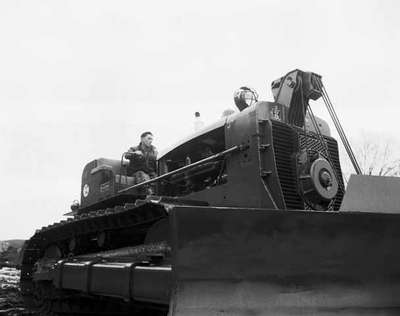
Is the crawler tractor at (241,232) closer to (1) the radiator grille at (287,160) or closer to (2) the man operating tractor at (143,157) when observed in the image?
(1) the radiator grille at (287,160)

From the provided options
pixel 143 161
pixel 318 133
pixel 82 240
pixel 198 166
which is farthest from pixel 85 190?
pixel 318 133

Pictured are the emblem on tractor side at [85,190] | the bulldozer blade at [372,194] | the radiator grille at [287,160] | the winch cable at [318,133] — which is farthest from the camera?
the emblem on tractor side at [85,190]

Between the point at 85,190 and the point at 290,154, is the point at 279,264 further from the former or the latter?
the point at 85,190

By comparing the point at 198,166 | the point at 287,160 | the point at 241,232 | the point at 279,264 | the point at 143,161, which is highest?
the point at 143,161

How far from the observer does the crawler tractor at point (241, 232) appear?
3.30 meters

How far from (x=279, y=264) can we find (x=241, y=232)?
353 millimetres

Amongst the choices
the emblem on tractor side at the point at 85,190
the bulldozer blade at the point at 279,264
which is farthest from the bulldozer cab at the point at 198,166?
the emblem on tractor side at the point at 85,190

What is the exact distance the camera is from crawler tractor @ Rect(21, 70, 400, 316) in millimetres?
3301

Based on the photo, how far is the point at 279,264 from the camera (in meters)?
3.38

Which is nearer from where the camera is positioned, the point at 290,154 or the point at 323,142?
the point at 290,154

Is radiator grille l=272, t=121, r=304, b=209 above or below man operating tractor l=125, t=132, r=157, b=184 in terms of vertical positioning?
below

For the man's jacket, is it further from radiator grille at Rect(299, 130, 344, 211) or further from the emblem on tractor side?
radiator grille at Rect(299, 130, 344, 211)

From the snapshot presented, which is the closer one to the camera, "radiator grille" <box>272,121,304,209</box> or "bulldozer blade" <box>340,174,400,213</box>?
"bulldozer blade" <box>340,174,400,213</box>

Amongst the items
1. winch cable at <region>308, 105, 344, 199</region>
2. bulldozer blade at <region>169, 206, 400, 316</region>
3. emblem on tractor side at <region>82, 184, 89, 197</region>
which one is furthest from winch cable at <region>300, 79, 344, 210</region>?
emblem on tractor side at <region>82, 184, 89, 197</region>
